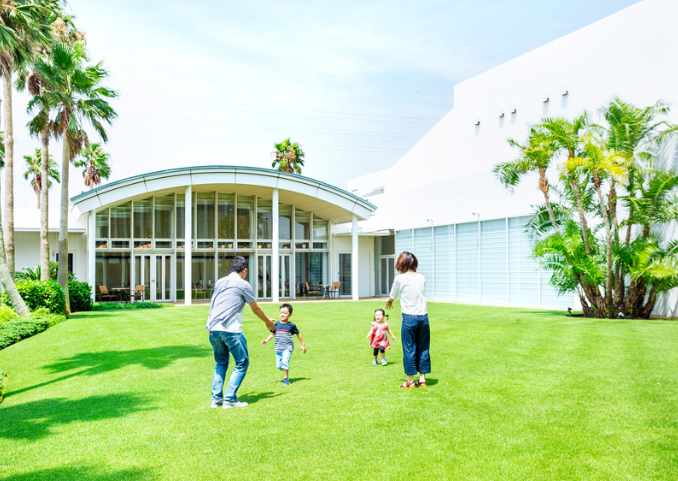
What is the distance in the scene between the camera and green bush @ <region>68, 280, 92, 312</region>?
748 inches

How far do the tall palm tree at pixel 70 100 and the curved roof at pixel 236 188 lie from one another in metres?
2.79

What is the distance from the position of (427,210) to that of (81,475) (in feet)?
70.4

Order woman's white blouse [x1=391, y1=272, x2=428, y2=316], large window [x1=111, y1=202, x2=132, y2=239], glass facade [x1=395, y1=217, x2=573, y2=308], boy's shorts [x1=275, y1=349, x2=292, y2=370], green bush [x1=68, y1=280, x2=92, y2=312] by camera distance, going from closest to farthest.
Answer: woman's white blouse [x1=391, y1=272, x2=428, y2=316] < boy's shorts [x1=275, y1=349, x2=292, y2=370] < green bush [x1=68, y1=280, x2=92, y2=312] < glass facade [x1=395, y1=217, x2=573, y2=308] < large window [x1=111, y1=202, x2=132, y2=239]

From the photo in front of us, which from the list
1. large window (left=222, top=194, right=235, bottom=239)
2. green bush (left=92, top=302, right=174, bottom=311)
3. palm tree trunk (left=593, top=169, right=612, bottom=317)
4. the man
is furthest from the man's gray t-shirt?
large window (left=222, top=194, right=235, bottom=239)

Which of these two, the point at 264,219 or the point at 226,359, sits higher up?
the point at 264,219

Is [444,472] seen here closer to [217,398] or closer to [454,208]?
[217,398]

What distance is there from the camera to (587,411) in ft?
17.6

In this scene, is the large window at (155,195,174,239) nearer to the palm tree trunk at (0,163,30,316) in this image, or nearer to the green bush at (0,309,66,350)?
the green bush at (0,309,66,350)

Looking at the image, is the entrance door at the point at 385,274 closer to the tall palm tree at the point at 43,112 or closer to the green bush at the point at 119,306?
the green bush at the point at 119,306

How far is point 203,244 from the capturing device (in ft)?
83.1

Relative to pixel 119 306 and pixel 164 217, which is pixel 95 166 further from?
pixel 119 306

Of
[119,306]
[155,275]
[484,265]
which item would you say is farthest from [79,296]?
[484,265]

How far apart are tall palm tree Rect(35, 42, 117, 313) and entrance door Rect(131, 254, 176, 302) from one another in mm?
6231

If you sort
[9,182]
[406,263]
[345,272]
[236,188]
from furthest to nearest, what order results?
[345,272], [236,188], [9,182], [406,263]
